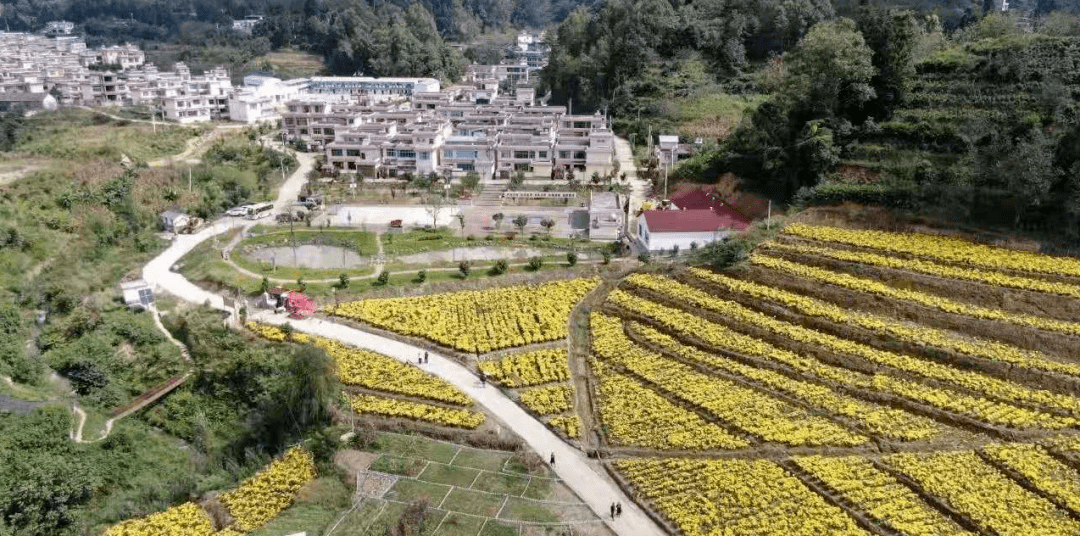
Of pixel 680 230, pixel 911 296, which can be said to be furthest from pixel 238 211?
pixel 911 296

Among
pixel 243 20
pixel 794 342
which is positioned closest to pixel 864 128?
pixel 794 342

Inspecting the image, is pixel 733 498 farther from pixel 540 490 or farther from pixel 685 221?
pixel 685 221

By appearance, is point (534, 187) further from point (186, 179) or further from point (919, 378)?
point (919, 378)

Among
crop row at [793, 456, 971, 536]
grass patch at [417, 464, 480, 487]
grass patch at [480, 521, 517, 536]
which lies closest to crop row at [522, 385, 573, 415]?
grass patch at [417, 464, 480, 487]

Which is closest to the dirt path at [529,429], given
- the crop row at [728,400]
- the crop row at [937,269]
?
the crop row at [728,400]

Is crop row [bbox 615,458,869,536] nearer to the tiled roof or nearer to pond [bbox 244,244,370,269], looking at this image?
the tiled roof

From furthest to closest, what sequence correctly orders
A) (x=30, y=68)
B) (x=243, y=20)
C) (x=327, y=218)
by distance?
(x=243, y=20)
(x=30, y=68)
(x=327, y=218)

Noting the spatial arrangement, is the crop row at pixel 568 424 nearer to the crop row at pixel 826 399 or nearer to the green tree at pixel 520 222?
the crop row at pixel 826 399
